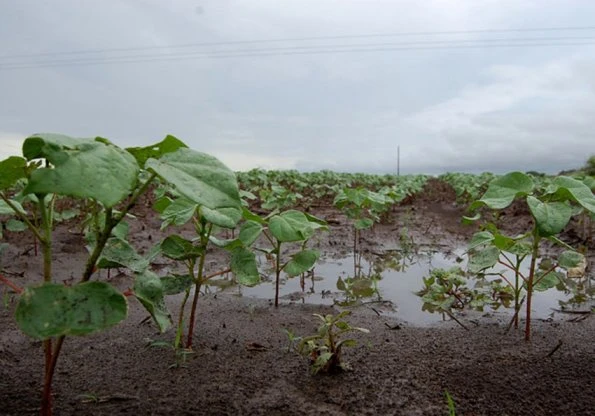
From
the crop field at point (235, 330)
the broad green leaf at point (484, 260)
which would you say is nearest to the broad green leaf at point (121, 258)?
the crop field at point (235, 330)

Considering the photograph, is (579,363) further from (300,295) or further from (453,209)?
(453,209)

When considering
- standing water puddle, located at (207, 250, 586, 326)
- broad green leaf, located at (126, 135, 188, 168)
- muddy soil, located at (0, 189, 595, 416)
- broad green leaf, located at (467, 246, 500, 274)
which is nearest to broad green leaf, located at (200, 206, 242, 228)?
broad green leaf, located at (126, 135, 188, 168)

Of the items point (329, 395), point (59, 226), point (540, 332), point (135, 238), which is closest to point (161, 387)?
point (329, 395)

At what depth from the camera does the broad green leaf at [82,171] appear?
786mm

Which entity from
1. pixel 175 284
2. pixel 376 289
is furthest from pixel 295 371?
pixel 376 289

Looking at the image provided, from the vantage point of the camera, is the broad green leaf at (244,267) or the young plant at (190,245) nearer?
the young plant at (190,245)

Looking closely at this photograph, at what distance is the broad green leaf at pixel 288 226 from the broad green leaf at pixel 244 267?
138mm

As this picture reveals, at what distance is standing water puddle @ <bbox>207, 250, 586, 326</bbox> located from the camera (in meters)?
2.79

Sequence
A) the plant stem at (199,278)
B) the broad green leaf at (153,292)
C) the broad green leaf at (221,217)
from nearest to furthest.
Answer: the broad green leaf at (153,292) → the broad green leaf at (221,217) → the plant stem at (199,278)

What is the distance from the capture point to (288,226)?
1.80 metres

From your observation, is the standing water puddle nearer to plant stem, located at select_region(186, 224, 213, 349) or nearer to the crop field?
the crop field

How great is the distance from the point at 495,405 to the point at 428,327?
3.09ft

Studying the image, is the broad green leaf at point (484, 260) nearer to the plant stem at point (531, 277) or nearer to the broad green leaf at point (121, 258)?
the plant stem at point (531, 277)

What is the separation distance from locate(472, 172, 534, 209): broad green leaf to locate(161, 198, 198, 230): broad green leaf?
1.09m
